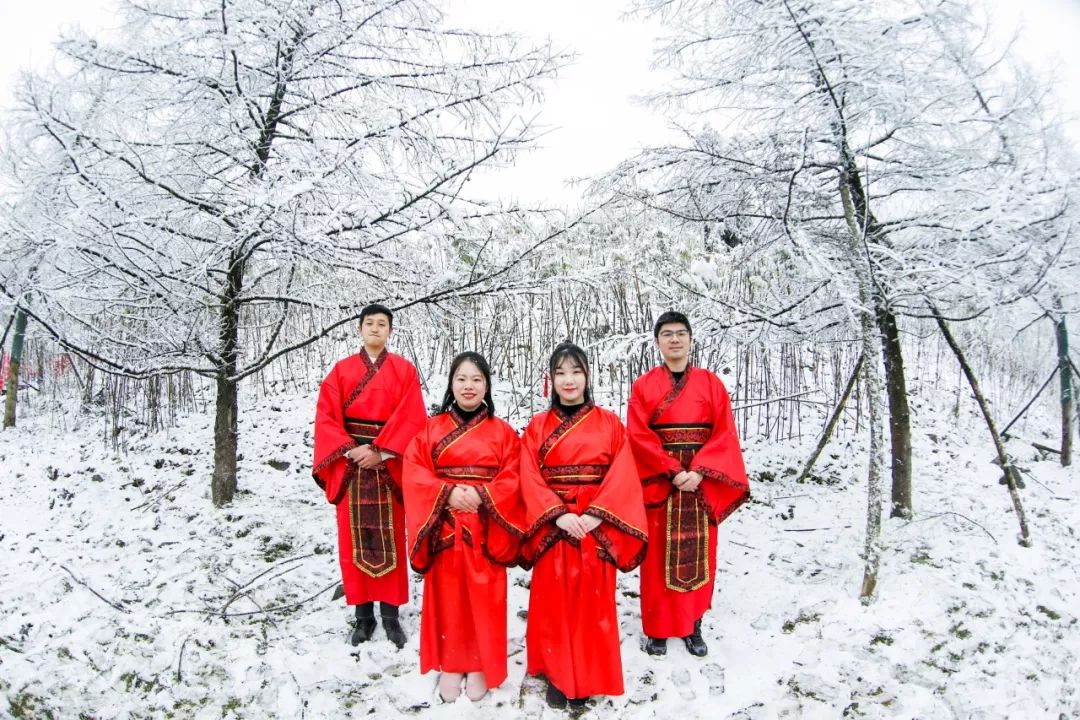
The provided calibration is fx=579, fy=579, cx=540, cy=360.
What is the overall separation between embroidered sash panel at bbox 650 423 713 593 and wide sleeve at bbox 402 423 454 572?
1212 millimetres

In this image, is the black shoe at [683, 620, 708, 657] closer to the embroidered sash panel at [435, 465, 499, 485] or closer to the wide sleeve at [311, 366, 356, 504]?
the embroidered sash panel at [435, 465, 499, 485]

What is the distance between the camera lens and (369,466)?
10.3ft

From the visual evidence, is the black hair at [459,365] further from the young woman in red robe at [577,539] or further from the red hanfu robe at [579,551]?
the red hanfu robe at [579,551]

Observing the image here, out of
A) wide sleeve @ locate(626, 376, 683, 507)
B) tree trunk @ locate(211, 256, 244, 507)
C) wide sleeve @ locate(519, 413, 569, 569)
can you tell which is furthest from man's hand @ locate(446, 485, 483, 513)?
tree trunk @ locate(211, 256, 244, 507)

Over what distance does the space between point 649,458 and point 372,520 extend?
1.55m

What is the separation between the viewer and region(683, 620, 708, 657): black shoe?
3.12m

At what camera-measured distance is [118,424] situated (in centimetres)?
690

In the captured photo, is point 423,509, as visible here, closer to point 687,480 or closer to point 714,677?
point 687,480

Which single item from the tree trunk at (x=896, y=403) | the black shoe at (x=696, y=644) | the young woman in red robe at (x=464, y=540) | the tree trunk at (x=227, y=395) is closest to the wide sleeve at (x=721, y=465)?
the black shoe at (x=696, y=644)

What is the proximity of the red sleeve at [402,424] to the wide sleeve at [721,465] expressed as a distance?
60.3 inches

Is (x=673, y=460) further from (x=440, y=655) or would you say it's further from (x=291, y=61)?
(x=291, y=61)

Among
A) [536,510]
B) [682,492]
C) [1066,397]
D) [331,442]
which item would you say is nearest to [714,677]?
[682,492]

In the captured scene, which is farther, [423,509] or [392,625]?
[392,625]

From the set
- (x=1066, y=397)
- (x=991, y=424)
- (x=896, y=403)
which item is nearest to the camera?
(x=991, y=424)
